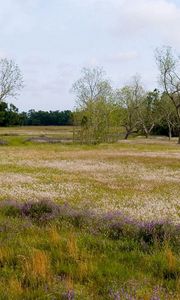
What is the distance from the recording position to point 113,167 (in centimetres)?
2952

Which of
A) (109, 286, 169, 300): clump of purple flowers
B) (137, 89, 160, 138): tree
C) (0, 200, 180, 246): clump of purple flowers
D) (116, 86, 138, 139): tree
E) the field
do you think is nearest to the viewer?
(109, 286, 169, 300): clump of purple flowers

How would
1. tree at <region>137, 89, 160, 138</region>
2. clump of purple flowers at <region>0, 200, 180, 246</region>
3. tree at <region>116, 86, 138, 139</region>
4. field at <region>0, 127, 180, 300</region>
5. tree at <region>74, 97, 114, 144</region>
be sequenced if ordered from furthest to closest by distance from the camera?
tree at <region>137, 89, 160, 138</region> < tree at <region>116, 86, 138, 139</region> < tree at <region>74, 97, 114, 144</region> < clump of purple flowers at <region>0, 200, 180, 246</region> < field at <region>0, 127, 180, 300</region>

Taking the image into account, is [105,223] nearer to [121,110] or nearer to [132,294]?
[132,294]

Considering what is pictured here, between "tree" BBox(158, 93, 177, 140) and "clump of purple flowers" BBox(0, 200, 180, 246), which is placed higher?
"tree" BBox(158, 93, 177, 140)

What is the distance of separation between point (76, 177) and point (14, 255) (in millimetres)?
16673

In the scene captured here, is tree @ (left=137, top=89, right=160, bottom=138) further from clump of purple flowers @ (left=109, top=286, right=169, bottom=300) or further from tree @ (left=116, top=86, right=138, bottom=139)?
clump of purple flowers @ (left=109, top=286, right=169, bottom=300)

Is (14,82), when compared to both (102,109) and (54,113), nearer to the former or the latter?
(102,109)


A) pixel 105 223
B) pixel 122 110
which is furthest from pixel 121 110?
pixel 105 223

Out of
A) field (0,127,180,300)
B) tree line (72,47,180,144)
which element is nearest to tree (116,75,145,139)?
tree line (72,47,180,144)

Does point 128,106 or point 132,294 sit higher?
point 128,106

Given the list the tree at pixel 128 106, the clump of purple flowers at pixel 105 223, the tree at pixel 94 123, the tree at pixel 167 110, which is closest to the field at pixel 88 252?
the clump of purple flowers at pixel 105 223

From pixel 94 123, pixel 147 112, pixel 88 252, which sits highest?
pixel 147 112

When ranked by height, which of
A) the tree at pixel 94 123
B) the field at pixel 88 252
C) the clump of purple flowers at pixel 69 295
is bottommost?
the field at pixel 88 252

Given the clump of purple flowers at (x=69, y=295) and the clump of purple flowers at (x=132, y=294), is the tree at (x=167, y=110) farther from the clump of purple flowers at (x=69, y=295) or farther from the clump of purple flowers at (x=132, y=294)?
the clump of purple flowers at (x=69, y=295)
